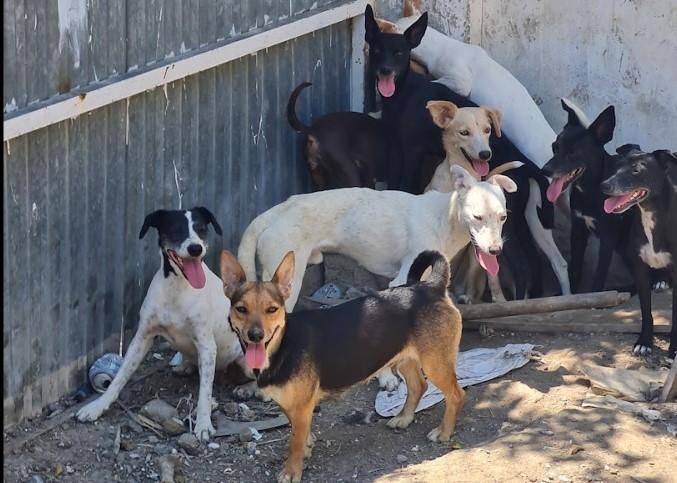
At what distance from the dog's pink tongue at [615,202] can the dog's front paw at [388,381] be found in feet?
5.77

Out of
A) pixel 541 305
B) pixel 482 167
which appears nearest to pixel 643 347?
pixel 541 305

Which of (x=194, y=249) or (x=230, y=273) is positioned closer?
(x=230, y=273)

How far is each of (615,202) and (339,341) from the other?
2.43m

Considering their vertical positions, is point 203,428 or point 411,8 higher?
point 411,8

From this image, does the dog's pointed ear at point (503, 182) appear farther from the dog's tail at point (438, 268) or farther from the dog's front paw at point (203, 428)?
the dog's front paw at point (203, 428)

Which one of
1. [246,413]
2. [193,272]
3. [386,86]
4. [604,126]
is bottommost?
[246,413]

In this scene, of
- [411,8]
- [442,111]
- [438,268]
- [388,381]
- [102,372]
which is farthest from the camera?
[411,8]

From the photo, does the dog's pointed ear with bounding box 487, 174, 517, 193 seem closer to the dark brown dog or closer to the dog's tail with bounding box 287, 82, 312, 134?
the dark brown dog

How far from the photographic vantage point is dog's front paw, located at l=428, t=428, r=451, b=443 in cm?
701

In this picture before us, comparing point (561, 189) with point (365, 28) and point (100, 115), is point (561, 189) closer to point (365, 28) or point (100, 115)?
point (365, 28)

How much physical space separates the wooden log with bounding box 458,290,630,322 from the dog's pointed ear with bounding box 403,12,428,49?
6.93ft

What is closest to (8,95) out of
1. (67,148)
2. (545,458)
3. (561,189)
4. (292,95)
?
(67,148)

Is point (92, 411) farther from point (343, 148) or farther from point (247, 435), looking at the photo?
point (343, 148)

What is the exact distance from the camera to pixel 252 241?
8047mm
